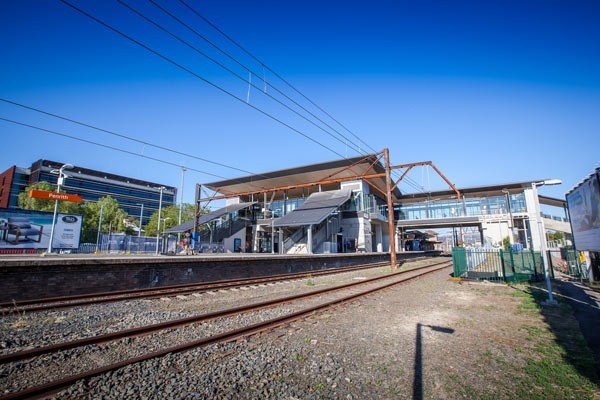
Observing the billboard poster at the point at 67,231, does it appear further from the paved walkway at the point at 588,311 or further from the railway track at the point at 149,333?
the paved walkway at the point at 588,311

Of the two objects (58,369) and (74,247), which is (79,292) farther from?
(74,247)

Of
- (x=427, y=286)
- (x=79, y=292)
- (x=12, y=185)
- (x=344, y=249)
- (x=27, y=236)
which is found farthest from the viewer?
(x=12, y=185)

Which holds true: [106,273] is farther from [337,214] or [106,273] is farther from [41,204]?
[41,204]

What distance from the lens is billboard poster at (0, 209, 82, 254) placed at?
81.2ft

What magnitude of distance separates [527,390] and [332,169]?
38.3 metres

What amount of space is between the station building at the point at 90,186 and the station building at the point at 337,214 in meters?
51.4

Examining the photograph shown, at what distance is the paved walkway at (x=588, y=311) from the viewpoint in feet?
19.2

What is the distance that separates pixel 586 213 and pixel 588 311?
813 centimetres

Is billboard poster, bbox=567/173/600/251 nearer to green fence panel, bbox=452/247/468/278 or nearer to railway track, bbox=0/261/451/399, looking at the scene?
green fence panel, bbox=452/247/468/278

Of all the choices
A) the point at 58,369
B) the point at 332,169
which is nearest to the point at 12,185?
the point at 332,169

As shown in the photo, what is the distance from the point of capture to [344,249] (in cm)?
3912

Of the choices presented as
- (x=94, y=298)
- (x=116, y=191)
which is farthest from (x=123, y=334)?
(x=116, y=191)

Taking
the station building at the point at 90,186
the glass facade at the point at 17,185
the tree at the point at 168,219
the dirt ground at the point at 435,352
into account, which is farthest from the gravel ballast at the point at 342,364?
the glass facade at the point at 17,185

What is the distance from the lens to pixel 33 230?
26047mm
